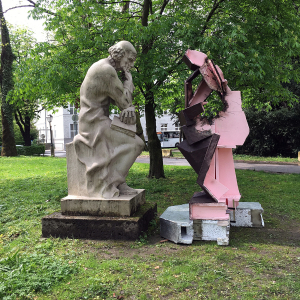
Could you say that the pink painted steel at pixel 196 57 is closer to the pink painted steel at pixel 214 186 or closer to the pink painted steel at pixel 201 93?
the pink painted steel at pixel 201 93

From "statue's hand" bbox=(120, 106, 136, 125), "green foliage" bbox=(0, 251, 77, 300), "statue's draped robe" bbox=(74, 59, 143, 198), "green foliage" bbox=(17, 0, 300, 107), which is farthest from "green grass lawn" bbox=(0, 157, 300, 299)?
"green foliage" bbox=(17, 0, 300, 107)

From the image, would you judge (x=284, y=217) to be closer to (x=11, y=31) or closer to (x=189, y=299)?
(x=189, y=299)

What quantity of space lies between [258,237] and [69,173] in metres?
2.92

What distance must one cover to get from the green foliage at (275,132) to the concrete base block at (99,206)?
56.1 feet

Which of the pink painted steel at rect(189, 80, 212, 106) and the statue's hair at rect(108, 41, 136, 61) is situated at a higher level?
the statue's hair at rect(108, 41, 136, 61)

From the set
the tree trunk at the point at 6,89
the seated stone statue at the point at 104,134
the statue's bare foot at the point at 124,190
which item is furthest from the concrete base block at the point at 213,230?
the tree trunk at the point at 6,89

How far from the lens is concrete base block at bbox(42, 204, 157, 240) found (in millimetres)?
4133

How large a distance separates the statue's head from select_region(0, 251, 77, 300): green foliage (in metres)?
2.80

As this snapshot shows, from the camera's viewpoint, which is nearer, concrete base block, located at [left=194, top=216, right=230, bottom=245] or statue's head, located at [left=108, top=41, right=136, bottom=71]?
concrete base block, located at [left=194, top=216, right=230, bottom=245]

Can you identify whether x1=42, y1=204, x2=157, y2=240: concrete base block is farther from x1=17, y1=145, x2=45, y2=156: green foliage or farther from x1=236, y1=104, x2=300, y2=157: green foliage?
x1=17, y1=145, x2=45, y2=156: green foliage

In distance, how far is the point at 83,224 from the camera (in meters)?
4.24

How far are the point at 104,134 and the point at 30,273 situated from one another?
81.3 inches

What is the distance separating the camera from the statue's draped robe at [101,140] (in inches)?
171

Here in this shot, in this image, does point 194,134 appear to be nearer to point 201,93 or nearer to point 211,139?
point 211,139
